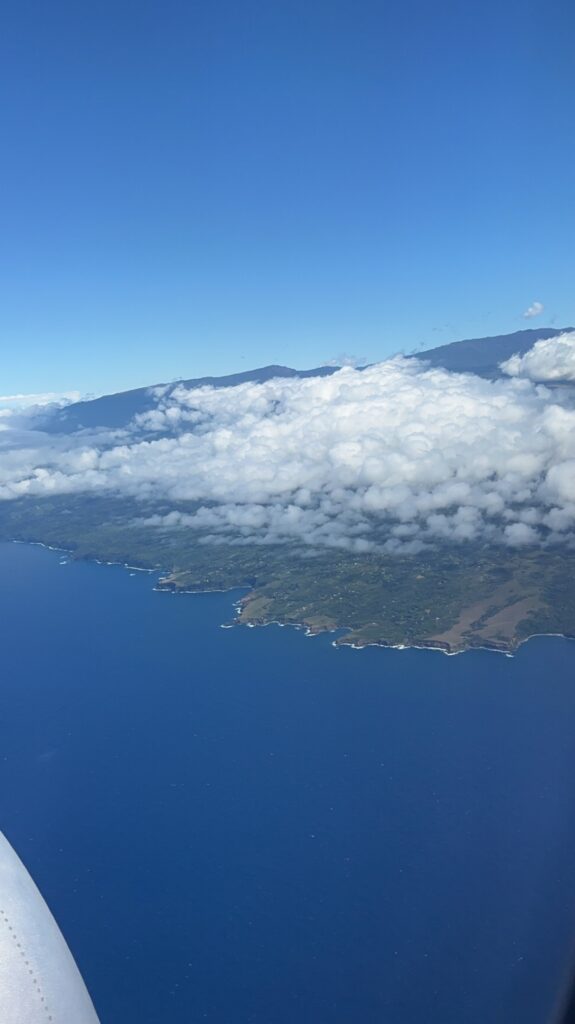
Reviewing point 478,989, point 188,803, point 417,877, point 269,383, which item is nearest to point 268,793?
point 188,803

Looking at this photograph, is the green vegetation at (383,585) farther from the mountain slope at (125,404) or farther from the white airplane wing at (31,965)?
the mountain slope at (125,404)

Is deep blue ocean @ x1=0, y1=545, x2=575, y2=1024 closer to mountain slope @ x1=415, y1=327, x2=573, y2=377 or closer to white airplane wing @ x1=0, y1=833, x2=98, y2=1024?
white airplane wing @ x1=0, y1=833, x2=98, y2=1024

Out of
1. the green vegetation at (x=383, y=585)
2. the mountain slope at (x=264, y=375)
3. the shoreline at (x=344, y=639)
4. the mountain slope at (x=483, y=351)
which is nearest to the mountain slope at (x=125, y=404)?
the mountain slope at (x=264, y=375)

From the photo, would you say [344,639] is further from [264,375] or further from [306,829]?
[264,375]

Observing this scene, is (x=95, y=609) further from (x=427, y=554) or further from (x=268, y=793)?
(x=268, y=793)

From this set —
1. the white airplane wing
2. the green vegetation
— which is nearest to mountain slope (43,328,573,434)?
the green vegetation

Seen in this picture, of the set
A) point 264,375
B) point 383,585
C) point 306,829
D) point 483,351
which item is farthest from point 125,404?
point 306,829
